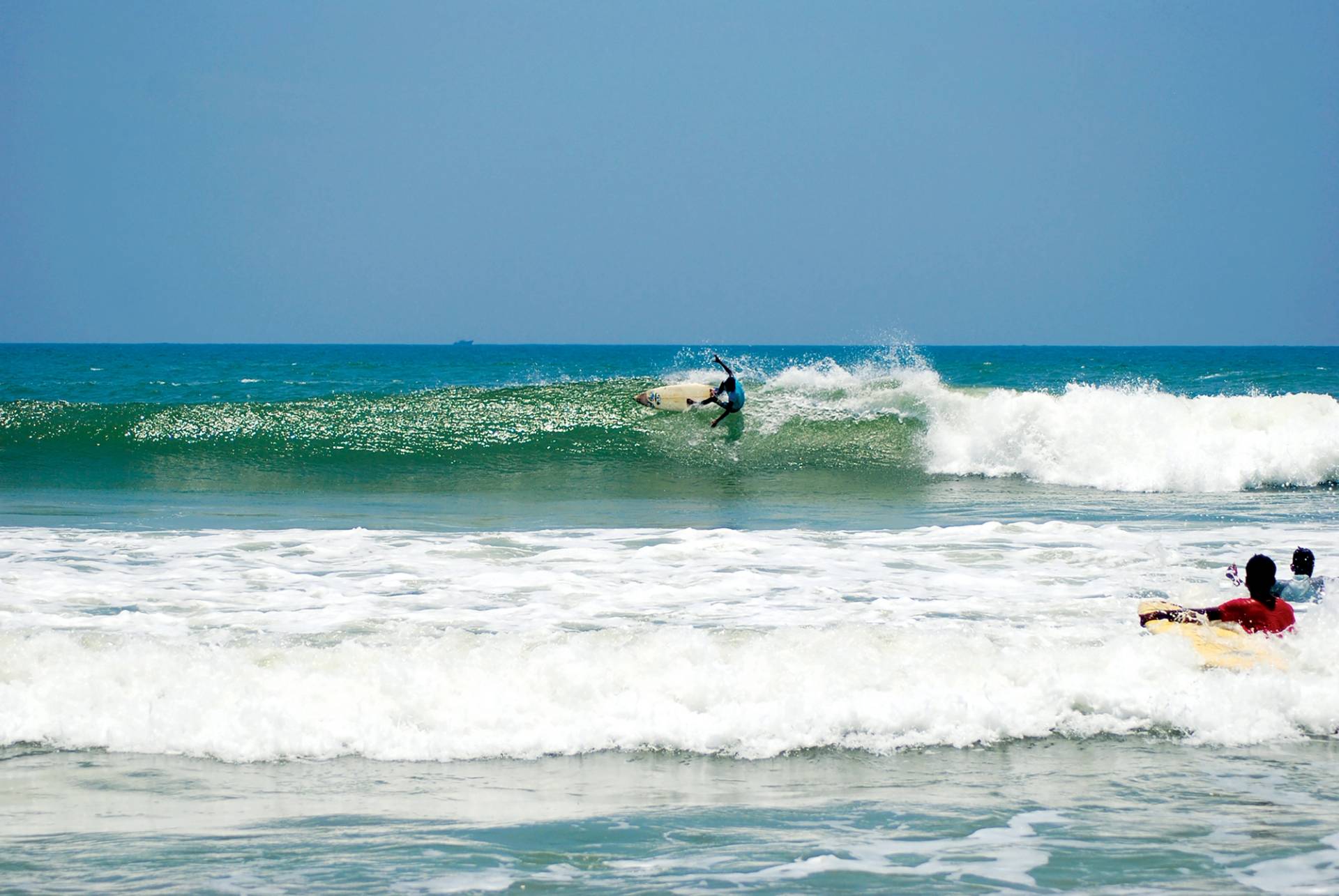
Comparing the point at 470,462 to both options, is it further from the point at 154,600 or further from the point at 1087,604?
the point at 1087,604

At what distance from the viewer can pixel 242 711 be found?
18.7 ft

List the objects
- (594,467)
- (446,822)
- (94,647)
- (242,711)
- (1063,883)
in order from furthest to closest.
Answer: (594,467)
(94,647)
(242,711)
(446,822)
(1063,883)

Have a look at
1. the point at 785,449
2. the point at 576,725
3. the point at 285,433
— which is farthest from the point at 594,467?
the point at 576,725

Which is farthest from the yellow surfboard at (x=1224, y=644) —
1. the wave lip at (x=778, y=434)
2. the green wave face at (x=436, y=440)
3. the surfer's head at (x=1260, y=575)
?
the green wave face at (x=436, y=440)

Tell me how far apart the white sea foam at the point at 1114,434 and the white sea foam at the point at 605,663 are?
8.71 m

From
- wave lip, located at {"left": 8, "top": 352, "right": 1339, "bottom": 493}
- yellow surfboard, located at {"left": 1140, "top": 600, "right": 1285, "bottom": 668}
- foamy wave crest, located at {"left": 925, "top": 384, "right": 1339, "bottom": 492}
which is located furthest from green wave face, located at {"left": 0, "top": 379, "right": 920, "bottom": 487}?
yellow surfboard, located at {"left": 1140, "top": 600, "right": 1285, "bottom": 668}

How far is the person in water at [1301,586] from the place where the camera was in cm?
688

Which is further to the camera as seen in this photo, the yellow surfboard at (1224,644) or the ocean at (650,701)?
the yellow surfboard at (1224,644)

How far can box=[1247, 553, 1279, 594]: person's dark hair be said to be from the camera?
21.7 feet

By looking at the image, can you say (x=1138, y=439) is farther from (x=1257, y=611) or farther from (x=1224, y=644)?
(x=1224, y=644)

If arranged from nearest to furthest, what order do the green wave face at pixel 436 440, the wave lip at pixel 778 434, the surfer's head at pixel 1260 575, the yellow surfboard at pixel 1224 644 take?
the yellow surfboard at pixel 1224 644 → the surfer's head at pixel 1260 575 → the wave lip at pixel 778 434 → the green wave face at pixel 436 440

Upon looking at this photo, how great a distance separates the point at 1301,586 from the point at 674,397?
49.0 ft

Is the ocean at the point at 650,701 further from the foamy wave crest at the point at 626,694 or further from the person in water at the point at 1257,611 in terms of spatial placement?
the person in water at the point at 1257,611

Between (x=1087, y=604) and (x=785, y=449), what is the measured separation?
1197 centimetres
